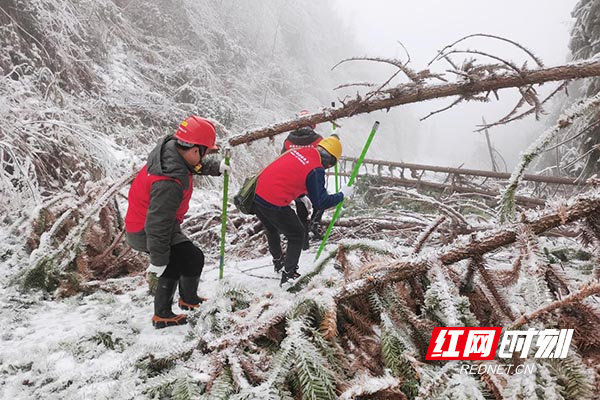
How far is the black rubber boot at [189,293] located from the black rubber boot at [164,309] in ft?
0.63

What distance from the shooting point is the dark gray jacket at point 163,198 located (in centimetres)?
276

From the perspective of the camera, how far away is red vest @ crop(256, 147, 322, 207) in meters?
3.86

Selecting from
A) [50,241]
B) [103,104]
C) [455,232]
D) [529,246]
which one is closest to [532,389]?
[529,246]

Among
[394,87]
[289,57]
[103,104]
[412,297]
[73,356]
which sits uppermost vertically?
[289,57]

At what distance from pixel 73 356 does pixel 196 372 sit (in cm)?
112

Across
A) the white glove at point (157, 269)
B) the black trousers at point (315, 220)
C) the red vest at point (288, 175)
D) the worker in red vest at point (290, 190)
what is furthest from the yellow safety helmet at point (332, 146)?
the white glove at point (157, 269)

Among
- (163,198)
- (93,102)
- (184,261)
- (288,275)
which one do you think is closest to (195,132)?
(163,198)

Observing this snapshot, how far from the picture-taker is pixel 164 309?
291 centimetres

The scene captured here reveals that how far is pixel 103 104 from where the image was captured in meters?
8.51

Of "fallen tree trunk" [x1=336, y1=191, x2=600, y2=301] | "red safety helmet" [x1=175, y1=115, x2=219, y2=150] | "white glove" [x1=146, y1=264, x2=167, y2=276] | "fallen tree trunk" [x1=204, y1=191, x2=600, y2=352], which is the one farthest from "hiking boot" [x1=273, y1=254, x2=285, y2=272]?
"fallen tree trunk" [x1=336, y1=191, x2=600, y2=301]

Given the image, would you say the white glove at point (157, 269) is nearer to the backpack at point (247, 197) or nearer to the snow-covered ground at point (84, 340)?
the snow-covered ground at point (84, 340)

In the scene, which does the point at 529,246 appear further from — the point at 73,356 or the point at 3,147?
the point at 3,147

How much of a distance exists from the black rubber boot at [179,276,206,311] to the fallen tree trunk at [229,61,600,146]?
1.55 m

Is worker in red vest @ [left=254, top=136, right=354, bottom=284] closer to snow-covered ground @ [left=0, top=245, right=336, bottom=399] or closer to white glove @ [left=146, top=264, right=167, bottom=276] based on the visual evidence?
snow-covered ground @ [left=0, top=245, right=336, bottom=399]
